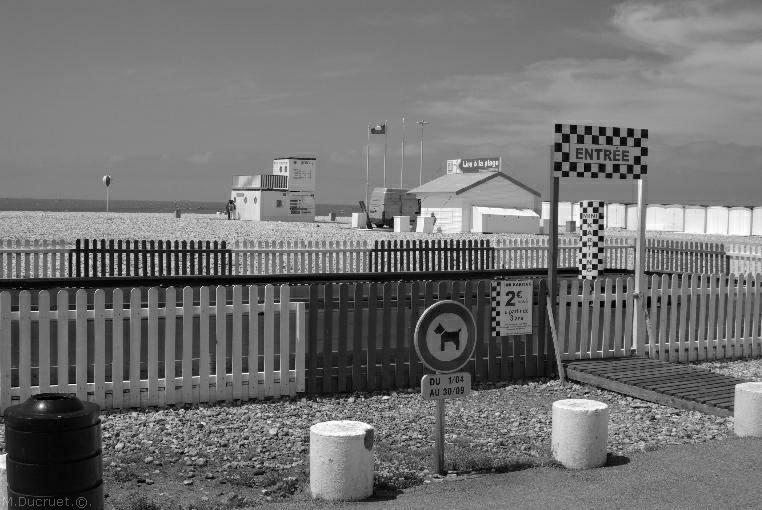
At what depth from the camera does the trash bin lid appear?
471 centimetres

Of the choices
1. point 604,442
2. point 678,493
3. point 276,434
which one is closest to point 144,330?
point 276,434

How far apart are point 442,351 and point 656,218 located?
58663mm

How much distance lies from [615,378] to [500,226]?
37232 millimetres

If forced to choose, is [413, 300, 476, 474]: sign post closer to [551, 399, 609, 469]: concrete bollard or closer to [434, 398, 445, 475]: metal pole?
[434, 398, 445, 475]: metal pole

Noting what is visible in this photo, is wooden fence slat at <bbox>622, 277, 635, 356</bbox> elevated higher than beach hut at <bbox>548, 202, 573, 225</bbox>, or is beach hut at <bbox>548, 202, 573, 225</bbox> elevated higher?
beach hut at <bbox>548, 202, 573, 225</bbox>

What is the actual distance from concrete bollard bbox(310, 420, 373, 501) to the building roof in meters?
41.9

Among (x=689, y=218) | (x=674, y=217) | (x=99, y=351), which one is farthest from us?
(x=674, y=217)

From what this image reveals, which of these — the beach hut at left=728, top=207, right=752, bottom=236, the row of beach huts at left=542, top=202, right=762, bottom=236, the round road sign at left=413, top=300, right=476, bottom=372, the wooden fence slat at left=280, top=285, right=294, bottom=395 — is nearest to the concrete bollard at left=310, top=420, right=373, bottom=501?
the round road sign at left=413, top=300, right=476, bottom=372

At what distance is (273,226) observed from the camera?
5238cm

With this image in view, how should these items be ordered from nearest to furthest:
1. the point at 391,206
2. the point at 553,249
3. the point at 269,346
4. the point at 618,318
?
the point at 269,346 < the point at 553,249 < the point at 618,318 < the point at 391,206

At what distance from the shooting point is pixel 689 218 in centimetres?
5978

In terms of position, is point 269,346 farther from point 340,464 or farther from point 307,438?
point 340,464

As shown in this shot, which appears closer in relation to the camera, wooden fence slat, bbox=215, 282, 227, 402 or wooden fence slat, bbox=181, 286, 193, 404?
wooden fence slat, bbox=181, 286, 193, 404

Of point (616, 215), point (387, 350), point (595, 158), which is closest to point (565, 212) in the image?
point (616, 215)
